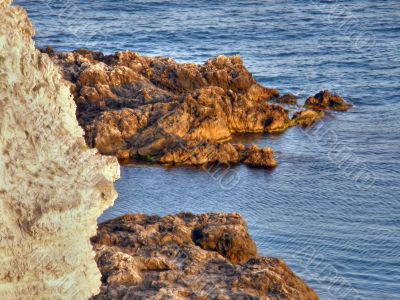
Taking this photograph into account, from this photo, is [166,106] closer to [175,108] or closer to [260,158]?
[175,108]

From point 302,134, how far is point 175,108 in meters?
7.38

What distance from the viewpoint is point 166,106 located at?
5416 centimetres

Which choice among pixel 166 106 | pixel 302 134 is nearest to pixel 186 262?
pixel 166 106

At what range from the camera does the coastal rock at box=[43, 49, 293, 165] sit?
2018 inches

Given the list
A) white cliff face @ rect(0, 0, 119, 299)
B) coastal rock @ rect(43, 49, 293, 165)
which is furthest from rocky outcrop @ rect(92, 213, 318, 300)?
coastal rock @ rect(43, 49, 293, 165)

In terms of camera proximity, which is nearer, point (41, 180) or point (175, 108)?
point (41, 180)

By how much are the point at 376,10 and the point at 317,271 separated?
56.2 meters

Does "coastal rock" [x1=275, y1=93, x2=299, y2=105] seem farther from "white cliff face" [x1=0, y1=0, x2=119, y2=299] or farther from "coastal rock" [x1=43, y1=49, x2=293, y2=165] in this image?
"white cliff face" [x1=0, y1=0, x2=119, y2=299]

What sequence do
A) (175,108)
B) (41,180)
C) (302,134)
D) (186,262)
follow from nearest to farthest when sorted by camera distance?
(41,180) < (186,262) < (175,108) < (302,134)

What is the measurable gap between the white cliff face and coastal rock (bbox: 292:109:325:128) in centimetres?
4117

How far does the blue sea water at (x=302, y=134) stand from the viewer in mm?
39844

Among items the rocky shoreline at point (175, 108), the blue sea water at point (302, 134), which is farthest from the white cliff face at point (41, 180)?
the rocky shoreline at point (175, 108)

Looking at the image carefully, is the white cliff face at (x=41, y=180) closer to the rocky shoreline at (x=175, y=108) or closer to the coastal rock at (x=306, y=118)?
the rocky shoreline at (x=175, y=108)

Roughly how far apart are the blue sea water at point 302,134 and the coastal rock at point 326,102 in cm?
98
